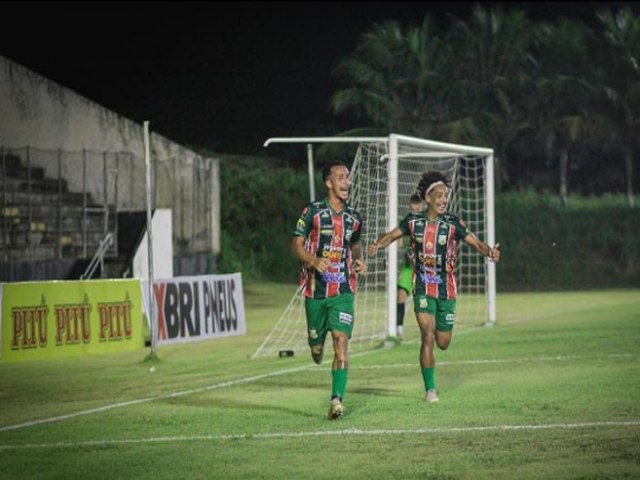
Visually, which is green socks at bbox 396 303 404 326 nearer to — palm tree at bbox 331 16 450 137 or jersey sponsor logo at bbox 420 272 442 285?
jersey sponsor logo at bbox 420 272 442 285

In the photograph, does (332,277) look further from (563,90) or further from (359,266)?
(563,90)

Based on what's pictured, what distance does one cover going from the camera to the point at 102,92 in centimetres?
6256

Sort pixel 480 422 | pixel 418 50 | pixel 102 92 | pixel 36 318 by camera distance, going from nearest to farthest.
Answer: pixel 480 422 → pixel 36 318 → pixel 102 92 → pixel 418 50

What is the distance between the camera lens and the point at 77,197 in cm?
3438

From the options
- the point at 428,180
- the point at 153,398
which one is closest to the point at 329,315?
the point at 428,180

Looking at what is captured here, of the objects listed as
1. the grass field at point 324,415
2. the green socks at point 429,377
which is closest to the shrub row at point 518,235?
the grass field at point 324,415

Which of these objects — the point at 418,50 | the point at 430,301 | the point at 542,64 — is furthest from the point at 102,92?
the point at 430,301

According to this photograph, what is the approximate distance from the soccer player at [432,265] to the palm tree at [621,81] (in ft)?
181

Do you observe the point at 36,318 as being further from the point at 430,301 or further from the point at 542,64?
the point at 542,64

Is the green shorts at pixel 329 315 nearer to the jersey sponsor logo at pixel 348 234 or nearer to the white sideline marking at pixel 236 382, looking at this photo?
the jersey sponsor logo at pixel 348 234

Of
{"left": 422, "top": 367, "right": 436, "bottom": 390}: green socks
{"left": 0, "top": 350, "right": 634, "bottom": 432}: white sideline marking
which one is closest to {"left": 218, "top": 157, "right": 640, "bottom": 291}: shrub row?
{"left": 0, "top": 350, "right": 634, "bottom": 432}: white sideline marking

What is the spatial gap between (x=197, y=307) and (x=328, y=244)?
38.0 ft

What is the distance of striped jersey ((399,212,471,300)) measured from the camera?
14477mm

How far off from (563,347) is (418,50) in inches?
1852
